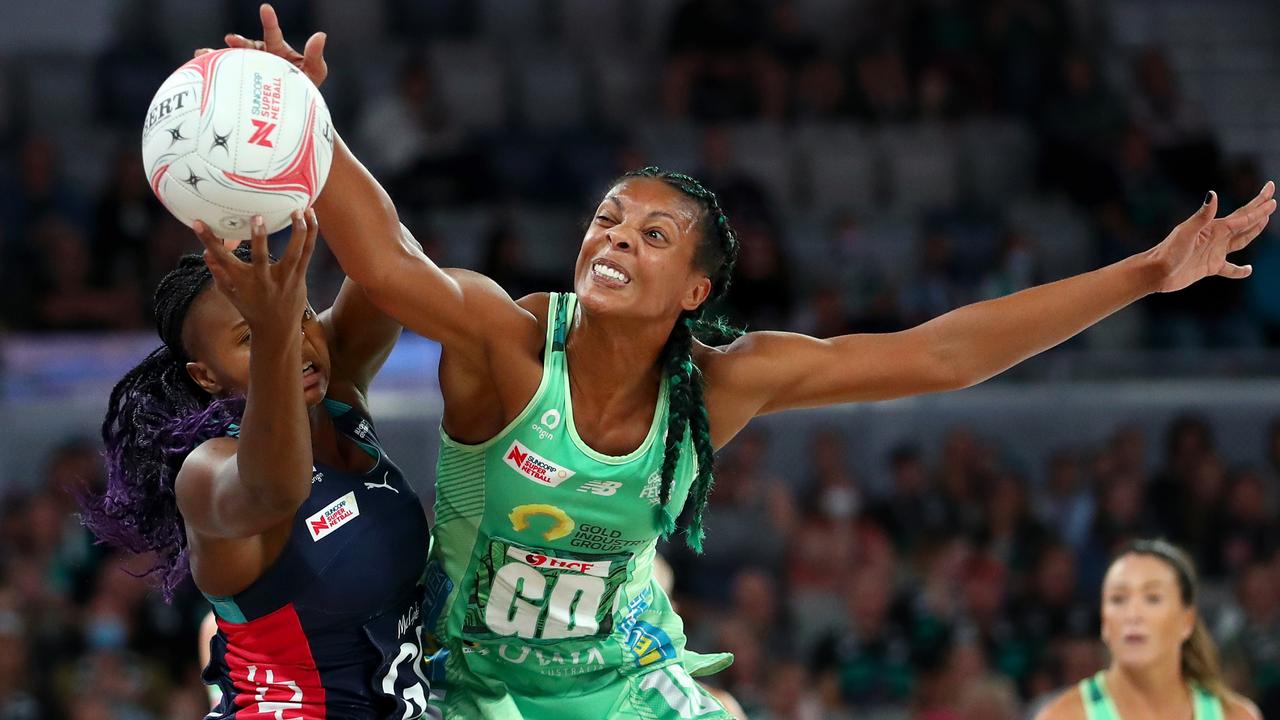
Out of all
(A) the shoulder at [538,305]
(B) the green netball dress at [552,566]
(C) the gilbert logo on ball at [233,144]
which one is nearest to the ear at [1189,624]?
(B) the green netball dress at [552,566]

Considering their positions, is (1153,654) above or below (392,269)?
above

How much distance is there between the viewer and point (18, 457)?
780cm

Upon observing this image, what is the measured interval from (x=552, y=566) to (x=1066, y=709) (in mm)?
2447

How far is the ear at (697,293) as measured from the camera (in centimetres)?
361

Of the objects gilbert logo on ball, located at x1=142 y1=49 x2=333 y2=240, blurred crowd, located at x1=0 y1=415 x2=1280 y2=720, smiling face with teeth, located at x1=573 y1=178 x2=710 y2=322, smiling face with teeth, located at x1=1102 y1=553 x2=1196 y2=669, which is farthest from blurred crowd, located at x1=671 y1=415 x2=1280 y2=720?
gilbert logo on ball, located at x1=142 y1=49 x2=333 y2=240

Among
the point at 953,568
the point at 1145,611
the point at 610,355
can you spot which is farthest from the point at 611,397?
the point at 953,568

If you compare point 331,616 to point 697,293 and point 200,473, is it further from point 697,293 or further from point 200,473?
point 697,293

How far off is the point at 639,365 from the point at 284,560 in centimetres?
87

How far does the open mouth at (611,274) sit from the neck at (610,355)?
0.09 meters

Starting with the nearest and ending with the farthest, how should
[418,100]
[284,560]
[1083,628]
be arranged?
1. [284,560]
2. [1083,628]
3. [418,100]

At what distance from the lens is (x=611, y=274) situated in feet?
11.3

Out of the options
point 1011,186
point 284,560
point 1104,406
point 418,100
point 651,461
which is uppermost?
point 1011,186

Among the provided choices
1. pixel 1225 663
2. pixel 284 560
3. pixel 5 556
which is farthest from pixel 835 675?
pixel 284 560

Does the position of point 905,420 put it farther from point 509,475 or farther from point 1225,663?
point 509,475
